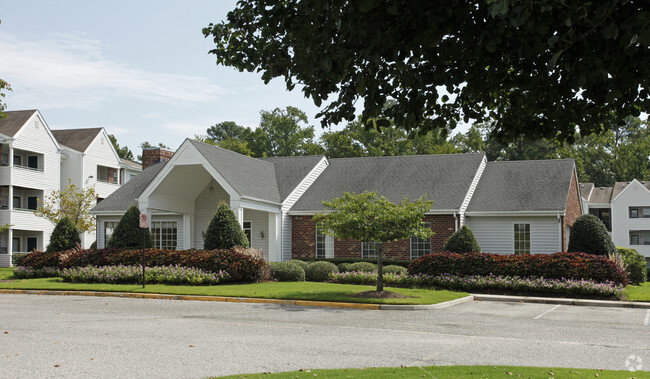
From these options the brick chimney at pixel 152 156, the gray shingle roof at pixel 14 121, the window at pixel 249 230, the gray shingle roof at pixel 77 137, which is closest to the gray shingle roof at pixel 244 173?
the window at pixel 249 230

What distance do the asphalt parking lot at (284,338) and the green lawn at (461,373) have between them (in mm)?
631

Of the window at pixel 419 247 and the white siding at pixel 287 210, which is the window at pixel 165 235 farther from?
the window at pixel 419 247

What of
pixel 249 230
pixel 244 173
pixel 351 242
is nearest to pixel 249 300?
pixel 351 242

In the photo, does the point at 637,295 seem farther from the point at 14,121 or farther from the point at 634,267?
the point at 14,121

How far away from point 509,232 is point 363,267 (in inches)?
289

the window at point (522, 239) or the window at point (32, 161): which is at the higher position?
the window at point (32, 161)

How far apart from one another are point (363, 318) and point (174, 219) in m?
19.6

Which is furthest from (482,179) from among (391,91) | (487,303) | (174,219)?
(391,91)

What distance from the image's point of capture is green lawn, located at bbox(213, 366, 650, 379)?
766cm

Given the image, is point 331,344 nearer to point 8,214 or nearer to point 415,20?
point 415,20

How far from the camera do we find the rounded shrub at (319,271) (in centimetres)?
2566

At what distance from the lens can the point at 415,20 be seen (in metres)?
4.94

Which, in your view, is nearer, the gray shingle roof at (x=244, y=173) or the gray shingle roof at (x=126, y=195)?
the gray shingle roof at (x=244, y=173)

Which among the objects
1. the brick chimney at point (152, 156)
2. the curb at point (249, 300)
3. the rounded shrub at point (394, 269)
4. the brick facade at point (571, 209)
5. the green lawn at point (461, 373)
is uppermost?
the brick chimney at point (152, 156)
